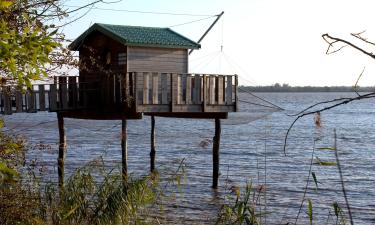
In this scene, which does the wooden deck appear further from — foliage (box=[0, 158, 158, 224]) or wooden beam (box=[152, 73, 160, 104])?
foliage (box=[0, 158, 158, 224])

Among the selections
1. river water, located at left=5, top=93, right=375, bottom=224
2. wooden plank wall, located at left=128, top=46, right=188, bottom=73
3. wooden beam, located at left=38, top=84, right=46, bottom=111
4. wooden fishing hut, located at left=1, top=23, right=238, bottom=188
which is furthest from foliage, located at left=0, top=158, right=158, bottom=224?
wooden plank wall, located at left=128, top=46, right=188, bottom=73

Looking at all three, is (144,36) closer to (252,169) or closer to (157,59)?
(157,59)

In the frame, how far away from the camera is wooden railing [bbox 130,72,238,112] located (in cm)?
1917

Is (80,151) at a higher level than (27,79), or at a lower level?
lower

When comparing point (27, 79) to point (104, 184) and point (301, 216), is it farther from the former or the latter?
point (301, 216)

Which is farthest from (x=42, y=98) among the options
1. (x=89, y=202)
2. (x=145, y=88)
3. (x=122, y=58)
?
(x=89, y=202)

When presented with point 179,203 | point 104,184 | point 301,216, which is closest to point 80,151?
point 179,203

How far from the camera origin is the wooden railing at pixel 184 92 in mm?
19172

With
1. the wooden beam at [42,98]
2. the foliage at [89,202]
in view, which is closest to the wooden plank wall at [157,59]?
the wooden beam at [42,98]

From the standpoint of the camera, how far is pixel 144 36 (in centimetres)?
2203

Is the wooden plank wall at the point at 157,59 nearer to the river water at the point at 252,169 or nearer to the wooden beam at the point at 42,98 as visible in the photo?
the wooden beam at the point at 42,98

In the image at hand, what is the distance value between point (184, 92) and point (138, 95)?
1.85 metres

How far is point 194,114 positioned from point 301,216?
5.52 meters

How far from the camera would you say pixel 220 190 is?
78.3 ft
